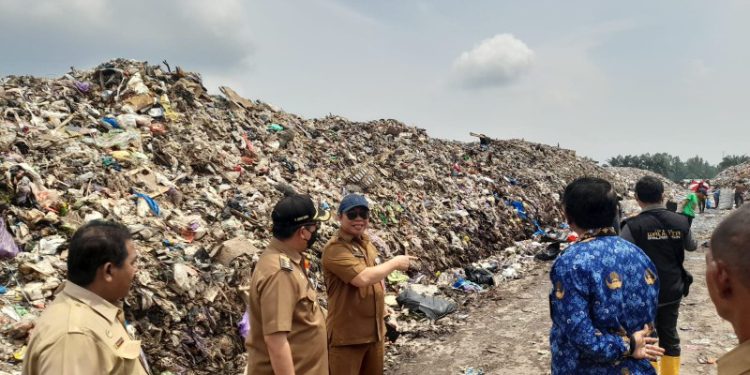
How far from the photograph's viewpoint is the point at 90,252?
5.48 feet

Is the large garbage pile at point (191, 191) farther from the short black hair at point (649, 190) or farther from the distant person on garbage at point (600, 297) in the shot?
the short black hair at point (649, 190)

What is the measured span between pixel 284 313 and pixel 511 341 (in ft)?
13.4

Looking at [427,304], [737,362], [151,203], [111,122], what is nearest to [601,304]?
[737,362]

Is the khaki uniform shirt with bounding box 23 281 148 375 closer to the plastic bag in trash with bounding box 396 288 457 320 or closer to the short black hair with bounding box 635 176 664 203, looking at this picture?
the short black hair with bounding box 635 176 664 203

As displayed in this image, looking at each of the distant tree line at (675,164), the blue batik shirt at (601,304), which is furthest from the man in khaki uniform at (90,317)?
the distant tree line at (675,164)

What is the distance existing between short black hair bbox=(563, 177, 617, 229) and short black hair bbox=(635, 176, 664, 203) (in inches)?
65.7

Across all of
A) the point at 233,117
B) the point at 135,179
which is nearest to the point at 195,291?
the point at 135,179

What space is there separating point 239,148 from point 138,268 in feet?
15.8

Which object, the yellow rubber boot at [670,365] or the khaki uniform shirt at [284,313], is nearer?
the khaki uniform shirt at [284,313]

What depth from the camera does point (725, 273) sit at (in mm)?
1103

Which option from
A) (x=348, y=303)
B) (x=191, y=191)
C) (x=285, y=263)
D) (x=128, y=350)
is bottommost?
(x=348, y=303)

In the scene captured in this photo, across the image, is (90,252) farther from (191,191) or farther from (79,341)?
(191,191)

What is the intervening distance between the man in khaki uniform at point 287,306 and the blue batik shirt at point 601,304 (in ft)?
3.92

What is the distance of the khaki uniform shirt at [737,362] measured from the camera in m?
1.03
